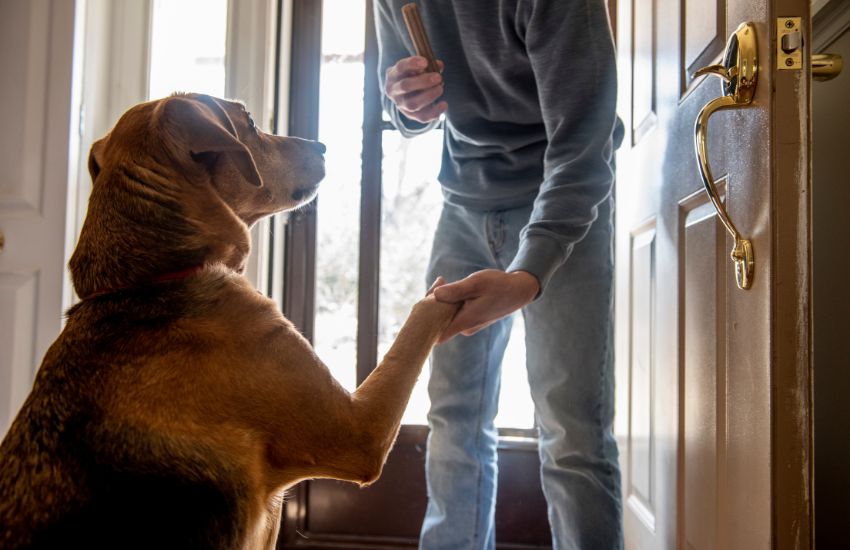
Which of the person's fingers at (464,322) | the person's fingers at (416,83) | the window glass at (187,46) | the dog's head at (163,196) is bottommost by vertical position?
the person's fingers at (464,322)

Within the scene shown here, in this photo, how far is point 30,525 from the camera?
766 millimetres

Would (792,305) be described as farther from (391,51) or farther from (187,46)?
(187,46)

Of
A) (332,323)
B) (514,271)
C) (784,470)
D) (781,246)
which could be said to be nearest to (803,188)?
(781,246)

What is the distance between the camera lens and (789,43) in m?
0.76

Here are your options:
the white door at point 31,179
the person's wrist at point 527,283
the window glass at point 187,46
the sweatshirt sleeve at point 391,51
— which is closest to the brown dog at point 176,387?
the person's wrist at point 527,283

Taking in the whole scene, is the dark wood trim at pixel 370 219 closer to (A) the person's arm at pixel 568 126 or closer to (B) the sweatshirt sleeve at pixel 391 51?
(B) the sweatshirt sleeve at pixel 391 51

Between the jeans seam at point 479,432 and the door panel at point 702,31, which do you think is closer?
the door panel at point 702,31

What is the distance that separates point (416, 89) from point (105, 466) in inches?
38.2

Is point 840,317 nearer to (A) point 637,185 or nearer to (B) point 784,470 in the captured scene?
(A) point 637,185

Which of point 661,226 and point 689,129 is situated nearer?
point 689,129

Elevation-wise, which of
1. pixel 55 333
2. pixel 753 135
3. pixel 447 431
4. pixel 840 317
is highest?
pixel 753 135

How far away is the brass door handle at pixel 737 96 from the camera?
0.82 meters

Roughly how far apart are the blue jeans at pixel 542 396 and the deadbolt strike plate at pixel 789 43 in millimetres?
542

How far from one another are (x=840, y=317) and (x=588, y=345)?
2.16ft
